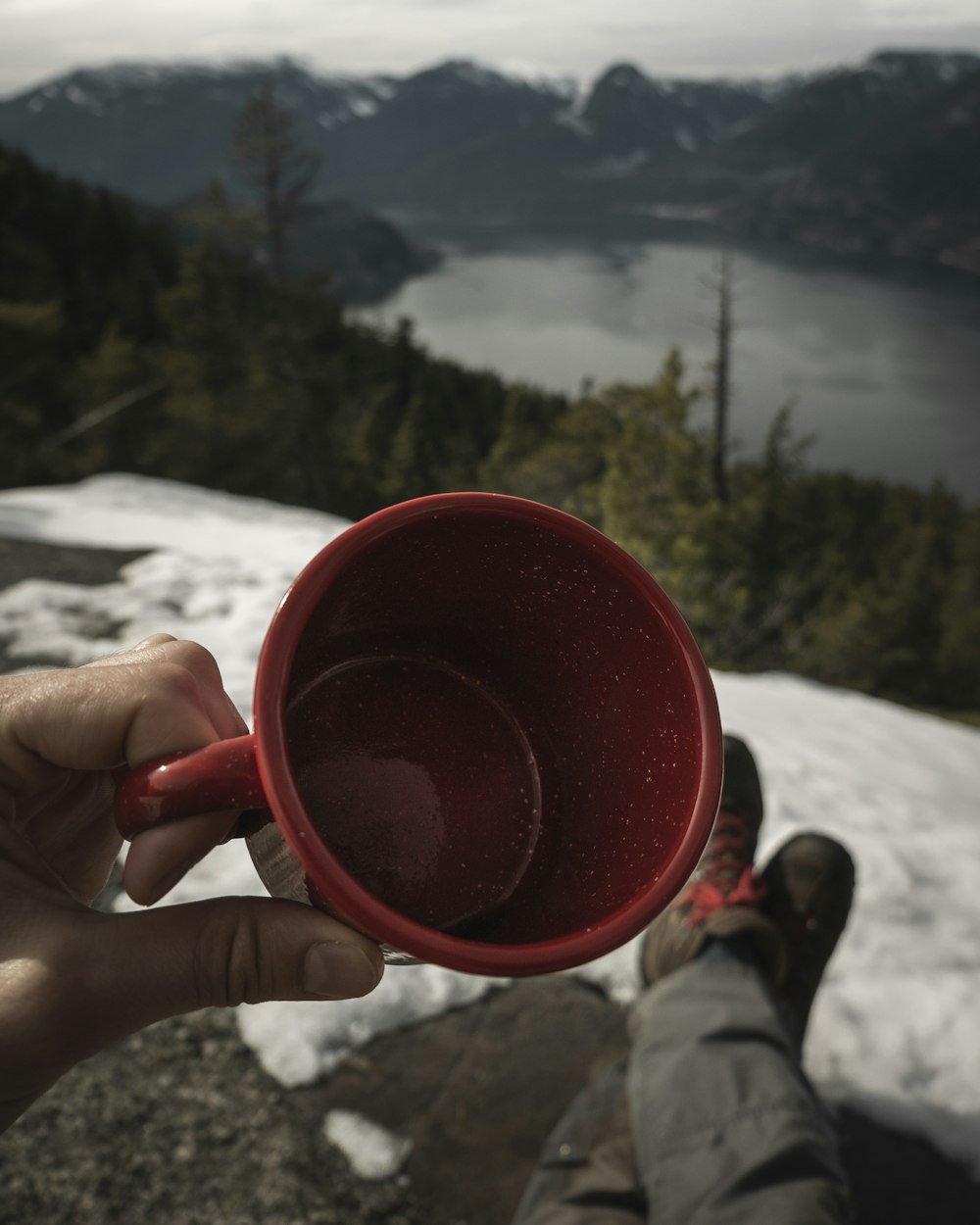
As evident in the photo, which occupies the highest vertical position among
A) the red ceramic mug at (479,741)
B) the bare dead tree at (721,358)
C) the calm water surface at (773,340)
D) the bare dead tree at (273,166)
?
the bare dead tree at (273,166)

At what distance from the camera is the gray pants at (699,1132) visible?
146cm

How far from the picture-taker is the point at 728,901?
87.7 inches

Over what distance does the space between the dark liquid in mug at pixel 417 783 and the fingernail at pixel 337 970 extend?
98 mm

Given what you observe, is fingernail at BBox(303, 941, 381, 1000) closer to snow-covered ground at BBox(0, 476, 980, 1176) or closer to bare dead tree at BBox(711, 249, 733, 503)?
snow-covered ground at BBox(0, 476, 980, 1176)

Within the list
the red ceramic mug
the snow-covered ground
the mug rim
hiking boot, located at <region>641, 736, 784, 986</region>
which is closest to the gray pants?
hiking boot, located at <region>641, 736, 784, 986</region>

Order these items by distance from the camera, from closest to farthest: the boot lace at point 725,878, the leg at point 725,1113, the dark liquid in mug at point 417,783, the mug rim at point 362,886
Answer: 1. the mug rim at point 362,886
2. the dark liquid in mug at point 417,783
3. the leg at point 725,1113
4. the boot lace at point 725,878

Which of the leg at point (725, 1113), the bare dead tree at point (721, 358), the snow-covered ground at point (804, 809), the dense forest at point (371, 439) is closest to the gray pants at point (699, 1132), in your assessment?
the leg at point (725, 1113)

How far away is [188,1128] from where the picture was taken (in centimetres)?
182

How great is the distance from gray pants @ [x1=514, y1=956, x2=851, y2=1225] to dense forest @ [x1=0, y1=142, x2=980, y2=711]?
6.40 metres

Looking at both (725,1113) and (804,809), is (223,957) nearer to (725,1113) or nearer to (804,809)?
(725,1113)

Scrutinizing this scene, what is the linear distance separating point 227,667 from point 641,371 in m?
71.2

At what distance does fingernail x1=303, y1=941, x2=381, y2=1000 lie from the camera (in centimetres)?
88

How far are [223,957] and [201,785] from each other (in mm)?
235

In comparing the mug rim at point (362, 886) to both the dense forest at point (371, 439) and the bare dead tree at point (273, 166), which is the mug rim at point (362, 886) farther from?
the bare dead tree at point (273, 166)
